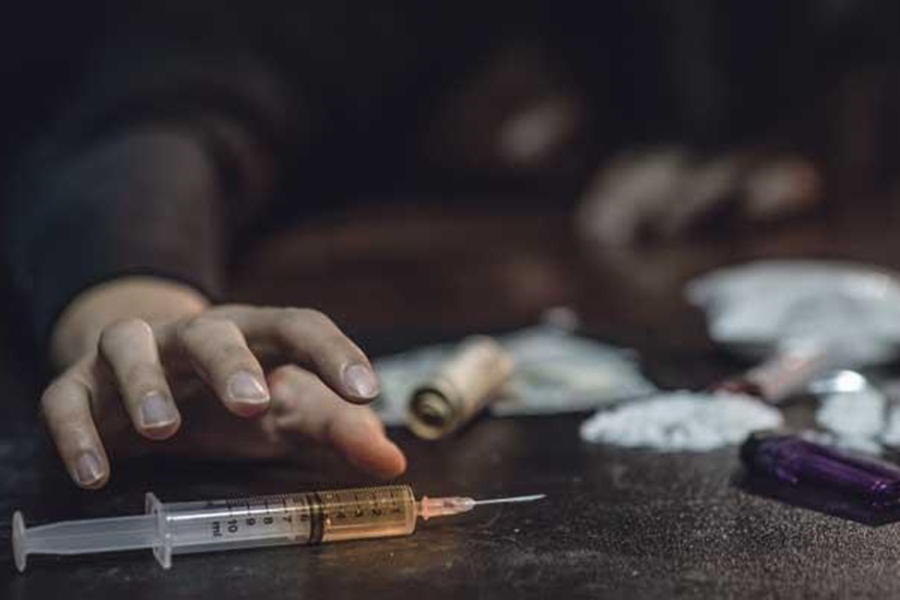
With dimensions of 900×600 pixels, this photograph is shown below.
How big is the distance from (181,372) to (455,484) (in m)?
0.18

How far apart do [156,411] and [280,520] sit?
0.09m

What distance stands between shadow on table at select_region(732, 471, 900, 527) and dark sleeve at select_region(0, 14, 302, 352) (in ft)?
1.52

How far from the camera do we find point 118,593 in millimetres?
709

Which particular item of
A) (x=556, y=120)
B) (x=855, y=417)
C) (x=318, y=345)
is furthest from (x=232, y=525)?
(x=556, y=120)

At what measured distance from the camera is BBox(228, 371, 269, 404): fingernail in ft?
2.51

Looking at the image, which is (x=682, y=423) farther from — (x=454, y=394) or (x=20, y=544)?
(x=20, y=544)

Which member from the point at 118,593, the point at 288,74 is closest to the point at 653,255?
the point at 288,74

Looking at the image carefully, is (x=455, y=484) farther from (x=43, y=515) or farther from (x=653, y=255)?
(x=653, y=255)

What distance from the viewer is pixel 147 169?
138 cm

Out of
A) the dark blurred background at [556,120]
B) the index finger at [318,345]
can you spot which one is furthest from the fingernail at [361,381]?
the dark blurred background at [556,120]

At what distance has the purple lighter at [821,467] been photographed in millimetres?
818

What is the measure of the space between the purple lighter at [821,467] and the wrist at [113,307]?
41 cm

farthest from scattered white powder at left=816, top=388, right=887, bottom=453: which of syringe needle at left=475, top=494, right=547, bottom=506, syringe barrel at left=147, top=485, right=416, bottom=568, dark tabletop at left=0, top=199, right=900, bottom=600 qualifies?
syringe barrel at left=147, top=485, right=416, bottom=568

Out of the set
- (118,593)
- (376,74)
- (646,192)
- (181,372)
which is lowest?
(118,593)
